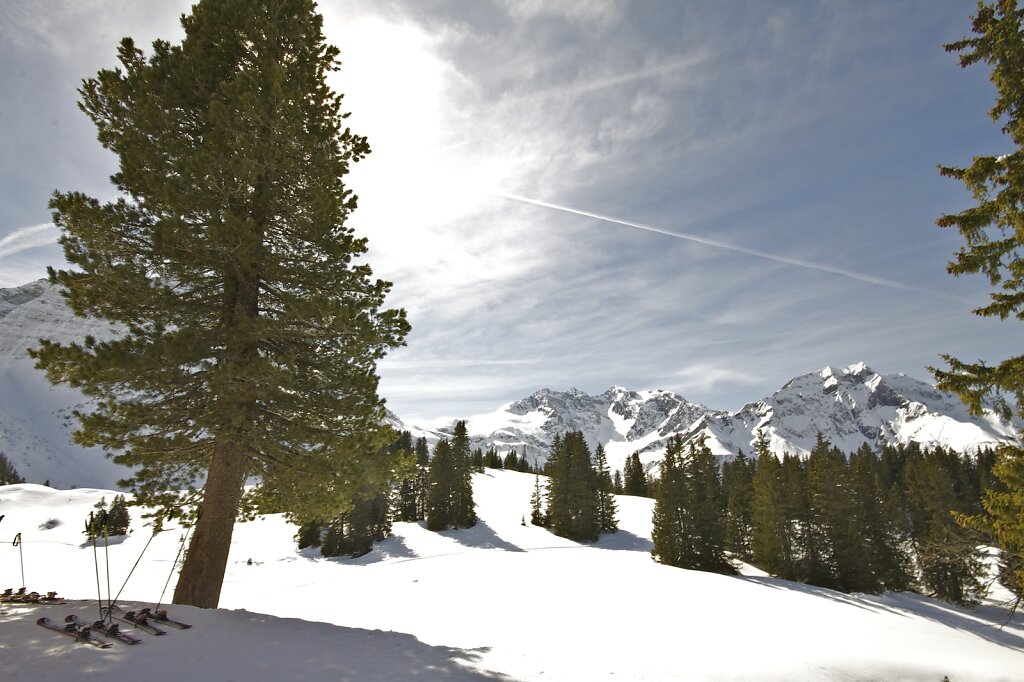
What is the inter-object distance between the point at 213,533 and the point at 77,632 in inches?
113

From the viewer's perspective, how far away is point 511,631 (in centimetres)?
1330

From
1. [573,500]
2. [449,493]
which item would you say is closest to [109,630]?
[449,493]

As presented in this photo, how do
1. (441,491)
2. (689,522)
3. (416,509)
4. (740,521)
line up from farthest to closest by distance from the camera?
(416,509) < (441,491) < (740,521) < (689,522)

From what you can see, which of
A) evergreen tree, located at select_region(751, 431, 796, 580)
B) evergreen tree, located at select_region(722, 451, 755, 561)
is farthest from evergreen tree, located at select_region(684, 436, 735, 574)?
evergreen tree, located at select_region(722, 451, 755, 561)

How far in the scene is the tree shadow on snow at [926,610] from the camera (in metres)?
26.2

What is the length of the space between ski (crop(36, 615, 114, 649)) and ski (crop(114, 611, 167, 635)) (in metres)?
0.65

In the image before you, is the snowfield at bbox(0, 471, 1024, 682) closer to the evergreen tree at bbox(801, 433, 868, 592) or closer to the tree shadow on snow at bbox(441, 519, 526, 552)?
the evergreen tree at bbox(801, 433, 868, 592)

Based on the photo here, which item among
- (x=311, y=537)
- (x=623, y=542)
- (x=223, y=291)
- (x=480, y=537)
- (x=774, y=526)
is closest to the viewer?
(x=223, y=291)

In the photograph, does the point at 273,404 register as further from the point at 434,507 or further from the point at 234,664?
the point at 434,507

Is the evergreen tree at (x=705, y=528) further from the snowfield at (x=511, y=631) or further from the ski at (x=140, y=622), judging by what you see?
the ski at (x=140, y=622)

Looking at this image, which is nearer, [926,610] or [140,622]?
[140,622]

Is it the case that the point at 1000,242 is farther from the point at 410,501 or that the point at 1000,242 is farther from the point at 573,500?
the point at 410,501

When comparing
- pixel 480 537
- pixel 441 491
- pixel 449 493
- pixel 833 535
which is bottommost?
pixel 480 537

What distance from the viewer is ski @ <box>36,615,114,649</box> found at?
260 inches
